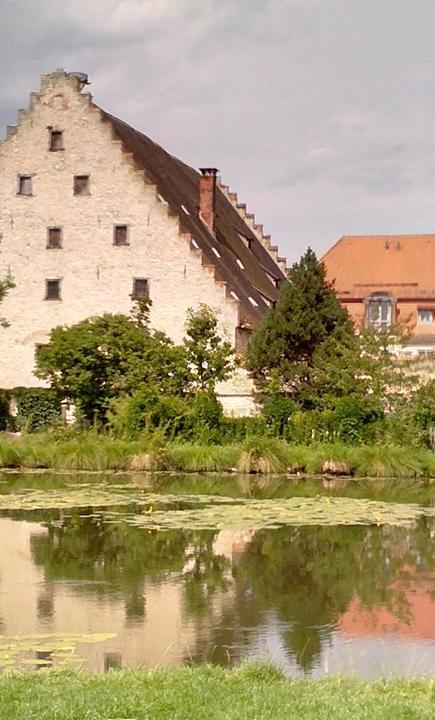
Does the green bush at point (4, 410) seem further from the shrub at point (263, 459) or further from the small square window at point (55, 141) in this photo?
the small square window at point (55, 141)

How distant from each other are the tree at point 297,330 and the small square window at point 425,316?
25.8 metres

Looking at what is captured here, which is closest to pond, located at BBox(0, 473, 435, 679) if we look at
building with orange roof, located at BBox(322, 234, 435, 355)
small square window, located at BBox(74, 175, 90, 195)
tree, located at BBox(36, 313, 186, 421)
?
tree, located at BBox(36, 313, 186, 421)

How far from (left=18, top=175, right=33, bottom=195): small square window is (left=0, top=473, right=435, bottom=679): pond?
22853 mm

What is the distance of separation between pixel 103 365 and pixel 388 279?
30.1 metres

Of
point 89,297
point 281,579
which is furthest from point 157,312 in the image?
point 281,579

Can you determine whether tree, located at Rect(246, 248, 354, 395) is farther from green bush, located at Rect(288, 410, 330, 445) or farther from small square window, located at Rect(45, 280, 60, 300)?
small square window, located at Rect(45, 280, 60, 300)

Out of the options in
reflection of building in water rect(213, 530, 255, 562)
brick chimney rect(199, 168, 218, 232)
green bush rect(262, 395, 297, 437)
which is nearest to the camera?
reflection of building in water rect(213, 530, 255, 562)

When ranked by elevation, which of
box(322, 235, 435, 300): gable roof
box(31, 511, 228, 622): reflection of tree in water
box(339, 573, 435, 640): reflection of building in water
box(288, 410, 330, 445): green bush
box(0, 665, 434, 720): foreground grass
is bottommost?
box(339, 573, 435, 640): reflection of building in water

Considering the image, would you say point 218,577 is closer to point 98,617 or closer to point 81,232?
point 98,617

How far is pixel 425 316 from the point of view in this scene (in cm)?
6384

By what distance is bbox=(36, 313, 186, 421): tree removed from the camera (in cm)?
3784

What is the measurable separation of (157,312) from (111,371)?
26.0 feet

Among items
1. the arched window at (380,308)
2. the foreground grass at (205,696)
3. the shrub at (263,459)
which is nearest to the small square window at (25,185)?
the shrub at (263,459)

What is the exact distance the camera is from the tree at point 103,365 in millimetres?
37844
